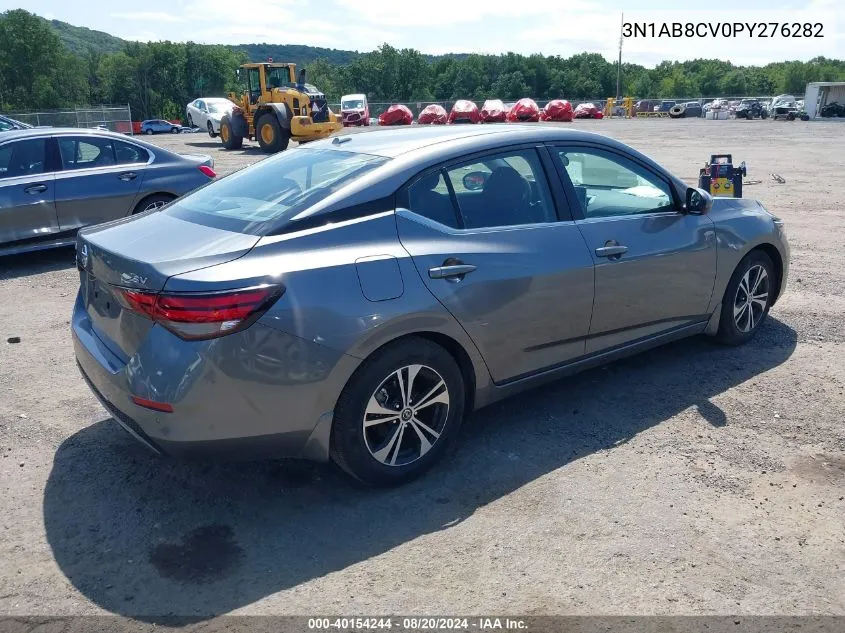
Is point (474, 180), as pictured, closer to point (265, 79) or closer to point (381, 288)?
point (381, 288)

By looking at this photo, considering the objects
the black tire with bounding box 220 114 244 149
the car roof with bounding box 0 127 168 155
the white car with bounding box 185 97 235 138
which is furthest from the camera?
the white car with bounding box 185 97 235 138

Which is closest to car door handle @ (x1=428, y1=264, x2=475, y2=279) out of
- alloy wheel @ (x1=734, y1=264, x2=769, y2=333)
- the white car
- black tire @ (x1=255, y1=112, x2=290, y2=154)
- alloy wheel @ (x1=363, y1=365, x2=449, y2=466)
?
alloy wheel @ (x1=363, y1=365, x2=449, y2=466)

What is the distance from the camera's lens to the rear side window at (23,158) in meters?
8.00

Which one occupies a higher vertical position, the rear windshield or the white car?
the white car

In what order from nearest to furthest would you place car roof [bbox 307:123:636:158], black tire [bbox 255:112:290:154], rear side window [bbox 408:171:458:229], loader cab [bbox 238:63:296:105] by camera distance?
rear side window [bbox 408:171:458:229]
car roof [bbox 307:123:636:158]
black tire [bbox 255:112:290:154]
loader cab [bbox 238:63:296:105]

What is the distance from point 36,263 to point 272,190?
5985mm

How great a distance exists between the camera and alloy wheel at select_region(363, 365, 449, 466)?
350 centimetres

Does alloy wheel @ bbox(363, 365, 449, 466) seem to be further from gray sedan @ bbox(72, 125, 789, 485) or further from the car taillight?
the car taillight

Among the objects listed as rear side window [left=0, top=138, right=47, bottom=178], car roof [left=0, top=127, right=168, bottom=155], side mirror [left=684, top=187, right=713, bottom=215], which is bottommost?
side mirror [left=684, top=187, right=713, bottom=215]

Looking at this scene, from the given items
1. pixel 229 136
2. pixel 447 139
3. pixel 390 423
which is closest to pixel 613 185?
pixel 447 139

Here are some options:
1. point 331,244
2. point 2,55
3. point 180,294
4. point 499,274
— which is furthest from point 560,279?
point 2,55

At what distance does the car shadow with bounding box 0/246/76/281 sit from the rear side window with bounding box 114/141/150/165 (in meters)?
1.31

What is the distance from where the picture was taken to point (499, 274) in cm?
378

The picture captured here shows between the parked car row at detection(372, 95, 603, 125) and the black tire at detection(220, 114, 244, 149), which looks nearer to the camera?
the black tire at detection(220, 114, 244, 149)
